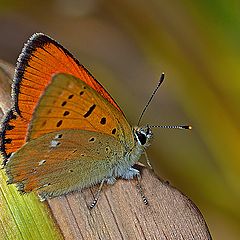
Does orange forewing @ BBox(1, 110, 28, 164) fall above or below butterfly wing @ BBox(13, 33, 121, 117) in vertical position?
below

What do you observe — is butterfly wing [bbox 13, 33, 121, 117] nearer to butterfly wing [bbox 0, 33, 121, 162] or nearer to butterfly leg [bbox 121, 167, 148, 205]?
butterfly wing [bbox 0, 33, 121, 162]

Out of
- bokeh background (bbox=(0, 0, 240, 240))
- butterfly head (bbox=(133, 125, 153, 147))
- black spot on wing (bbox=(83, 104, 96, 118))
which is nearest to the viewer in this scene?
black spot on wing (bbox=(83, 104, 96, 118))

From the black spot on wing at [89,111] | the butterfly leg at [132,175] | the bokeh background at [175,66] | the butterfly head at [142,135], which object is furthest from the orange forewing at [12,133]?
the bokeh background at [175,66]

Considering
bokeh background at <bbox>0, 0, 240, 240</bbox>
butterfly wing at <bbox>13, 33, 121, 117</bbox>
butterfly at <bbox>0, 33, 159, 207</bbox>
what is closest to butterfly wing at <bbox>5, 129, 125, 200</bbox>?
butterfly at <bbox>0, 33, 159, 207</bbox>

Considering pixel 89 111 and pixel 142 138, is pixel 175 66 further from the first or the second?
pixel 89 111

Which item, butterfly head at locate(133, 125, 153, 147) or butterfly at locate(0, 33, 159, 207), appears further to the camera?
butterfly head at locate(133, 125, 153, 147)

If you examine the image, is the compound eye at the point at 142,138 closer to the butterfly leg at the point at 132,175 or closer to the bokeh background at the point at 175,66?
the butterfly leg at the point at 132,175
